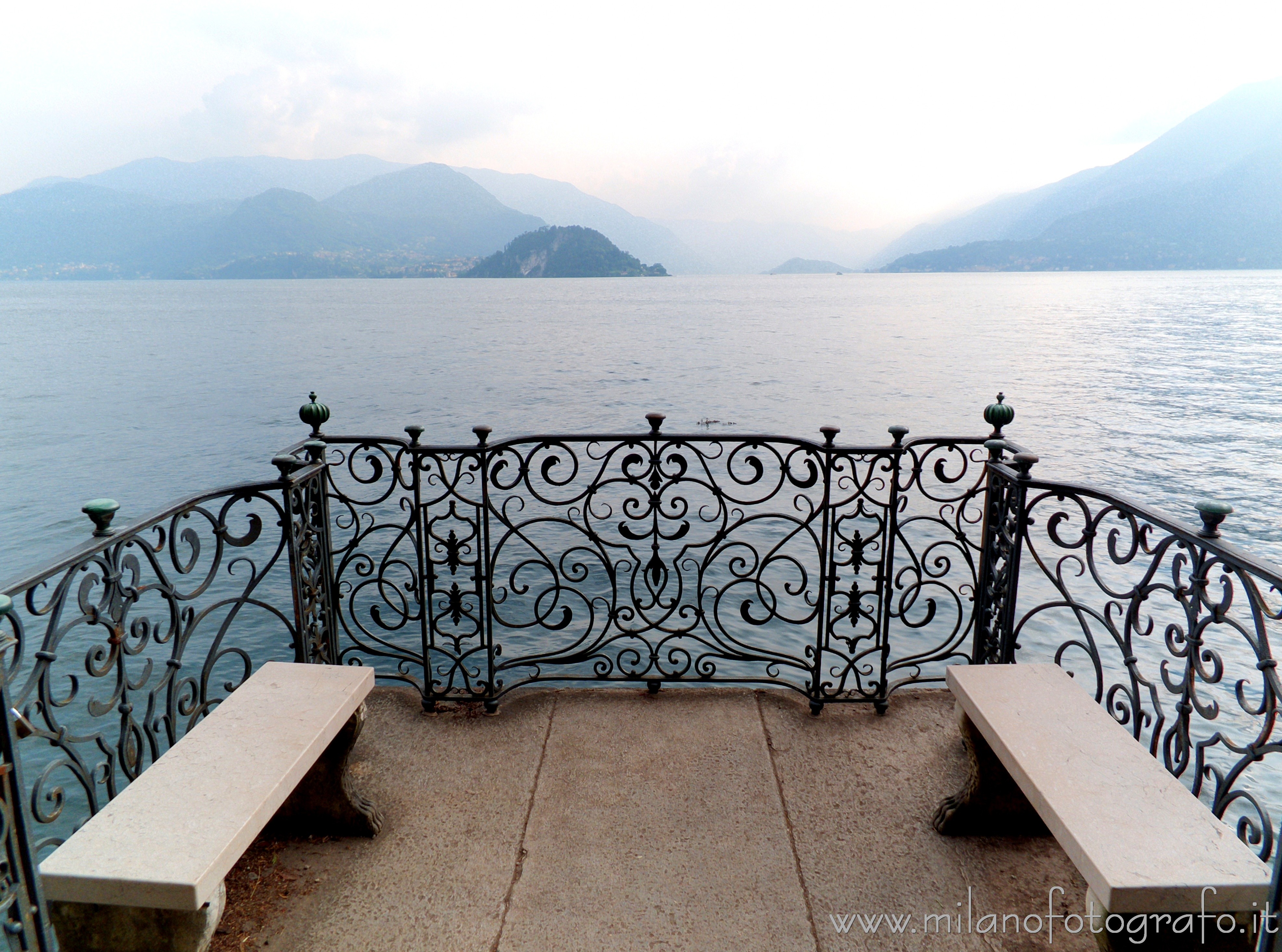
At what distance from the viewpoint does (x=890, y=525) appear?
4043 mm

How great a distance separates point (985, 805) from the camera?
3166mm

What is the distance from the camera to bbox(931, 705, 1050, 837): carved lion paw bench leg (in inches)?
123

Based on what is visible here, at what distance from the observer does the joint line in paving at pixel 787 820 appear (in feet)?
9.16

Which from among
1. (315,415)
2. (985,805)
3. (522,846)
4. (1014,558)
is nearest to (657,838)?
(522,846)

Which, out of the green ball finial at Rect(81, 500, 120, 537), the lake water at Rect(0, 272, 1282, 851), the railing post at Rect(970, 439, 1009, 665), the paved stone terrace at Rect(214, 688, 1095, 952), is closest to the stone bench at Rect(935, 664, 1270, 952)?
the paved stone terrace at Rect(214, 688, 1095, 952)

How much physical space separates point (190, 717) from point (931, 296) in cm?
11427

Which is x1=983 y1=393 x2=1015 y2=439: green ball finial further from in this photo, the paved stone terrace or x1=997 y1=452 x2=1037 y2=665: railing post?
the paved stone terrace

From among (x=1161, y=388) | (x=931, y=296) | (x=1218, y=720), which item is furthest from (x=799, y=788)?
(x=931, y=296)

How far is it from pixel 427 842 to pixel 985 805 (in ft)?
7.53

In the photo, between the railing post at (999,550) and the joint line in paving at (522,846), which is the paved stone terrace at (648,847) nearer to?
the joint line in paving at (522,846)

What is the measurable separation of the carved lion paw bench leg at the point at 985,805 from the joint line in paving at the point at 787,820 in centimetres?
62

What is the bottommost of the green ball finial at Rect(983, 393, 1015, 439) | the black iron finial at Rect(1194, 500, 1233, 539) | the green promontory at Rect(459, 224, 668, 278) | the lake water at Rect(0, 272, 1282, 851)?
the lake water at Rect(0, 272, 1282, 851)

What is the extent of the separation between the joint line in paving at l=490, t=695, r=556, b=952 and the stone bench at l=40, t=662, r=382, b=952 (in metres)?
0.83

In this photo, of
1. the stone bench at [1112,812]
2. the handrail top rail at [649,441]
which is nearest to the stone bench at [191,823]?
the handrail top rail at [649,441]
